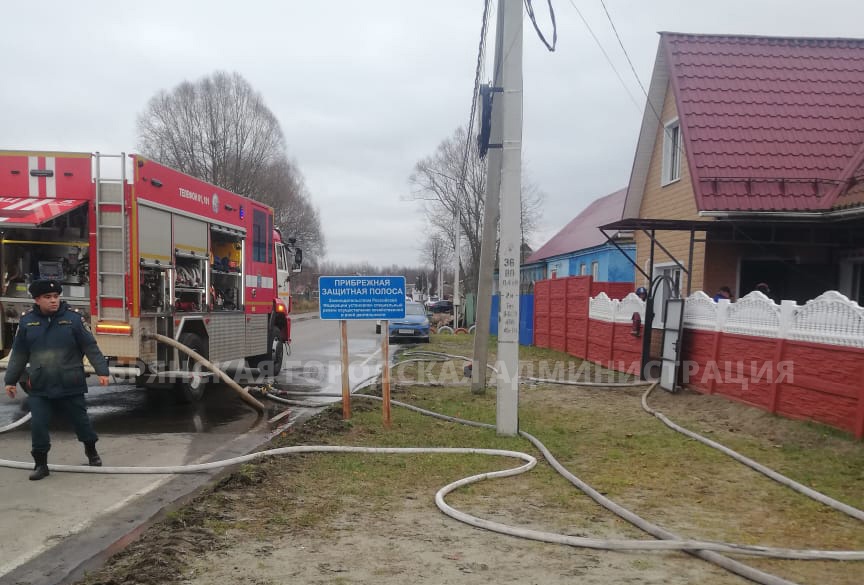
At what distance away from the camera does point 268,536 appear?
4289 mm

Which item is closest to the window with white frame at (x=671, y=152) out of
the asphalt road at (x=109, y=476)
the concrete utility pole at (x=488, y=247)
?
the concrete utility pole at (x=488, y=247)

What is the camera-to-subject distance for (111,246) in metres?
7.91

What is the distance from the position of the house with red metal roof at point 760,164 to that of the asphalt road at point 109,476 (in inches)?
294

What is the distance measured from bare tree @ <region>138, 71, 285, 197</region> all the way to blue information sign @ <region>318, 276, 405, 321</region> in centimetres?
3628

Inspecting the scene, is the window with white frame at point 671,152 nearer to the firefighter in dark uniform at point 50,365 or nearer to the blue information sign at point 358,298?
the blue information sign at point 358,298

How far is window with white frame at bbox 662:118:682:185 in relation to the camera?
1517 centimetres

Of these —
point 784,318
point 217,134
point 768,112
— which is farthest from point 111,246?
point 217,134

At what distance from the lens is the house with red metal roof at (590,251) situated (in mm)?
24297

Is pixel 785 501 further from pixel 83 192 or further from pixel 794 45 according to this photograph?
pixel 794 45

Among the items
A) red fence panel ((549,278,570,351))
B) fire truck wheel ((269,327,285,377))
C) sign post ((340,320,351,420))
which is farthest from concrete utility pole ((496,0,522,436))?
red fence panel ((549,278,570,351))

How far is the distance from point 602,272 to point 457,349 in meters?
8.40

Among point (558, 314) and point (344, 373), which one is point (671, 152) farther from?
point (344, 373)

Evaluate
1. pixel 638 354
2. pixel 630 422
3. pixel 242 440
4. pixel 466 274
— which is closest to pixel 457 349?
pixel 638 354

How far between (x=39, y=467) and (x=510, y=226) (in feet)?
16.8
